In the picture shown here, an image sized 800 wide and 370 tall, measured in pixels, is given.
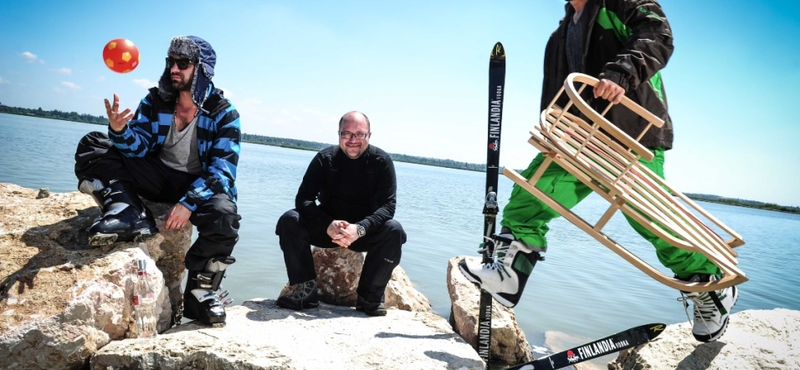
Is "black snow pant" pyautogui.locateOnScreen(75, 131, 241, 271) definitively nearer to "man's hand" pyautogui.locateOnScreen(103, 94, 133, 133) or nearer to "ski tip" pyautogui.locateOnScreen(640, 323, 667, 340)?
"man's hand" pyautogui.locateOnScreen(103, 94, 133, 133)

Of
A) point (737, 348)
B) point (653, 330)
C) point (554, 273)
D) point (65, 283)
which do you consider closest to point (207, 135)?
point (65, 283)

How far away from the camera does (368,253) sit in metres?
4.01

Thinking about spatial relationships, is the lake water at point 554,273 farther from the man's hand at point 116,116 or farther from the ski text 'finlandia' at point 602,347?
the man's hand at point 116,116

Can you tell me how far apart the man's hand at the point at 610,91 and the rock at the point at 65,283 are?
2.95m

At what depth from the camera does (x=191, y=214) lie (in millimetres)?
3264

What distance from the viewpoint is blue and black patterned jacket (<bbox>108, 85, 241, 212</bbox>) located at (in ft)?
11.0

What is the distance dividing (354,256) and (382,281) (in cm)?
56

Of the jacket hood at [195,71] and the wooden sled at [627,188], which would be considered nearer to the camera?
the wooden sled at [627,188]

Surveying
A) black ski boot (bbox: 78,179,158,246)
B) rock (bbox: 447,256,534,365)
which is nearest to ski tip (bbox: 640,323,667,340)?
rock (bbox: 447,256,534,365)

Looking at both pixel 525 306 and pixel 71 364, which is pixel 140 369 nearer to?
pixel 71 364

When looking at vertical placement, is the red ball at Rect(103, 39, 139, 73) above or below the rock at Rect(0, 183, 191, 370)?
above

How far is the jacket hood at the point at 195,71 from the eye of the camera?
347 centimetres

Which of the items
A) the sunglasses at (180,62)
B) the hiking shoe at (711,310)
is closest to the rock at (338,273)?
the sunglasses at (180,62)

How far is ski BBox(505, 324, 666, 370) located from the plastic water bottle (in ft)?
7.81
